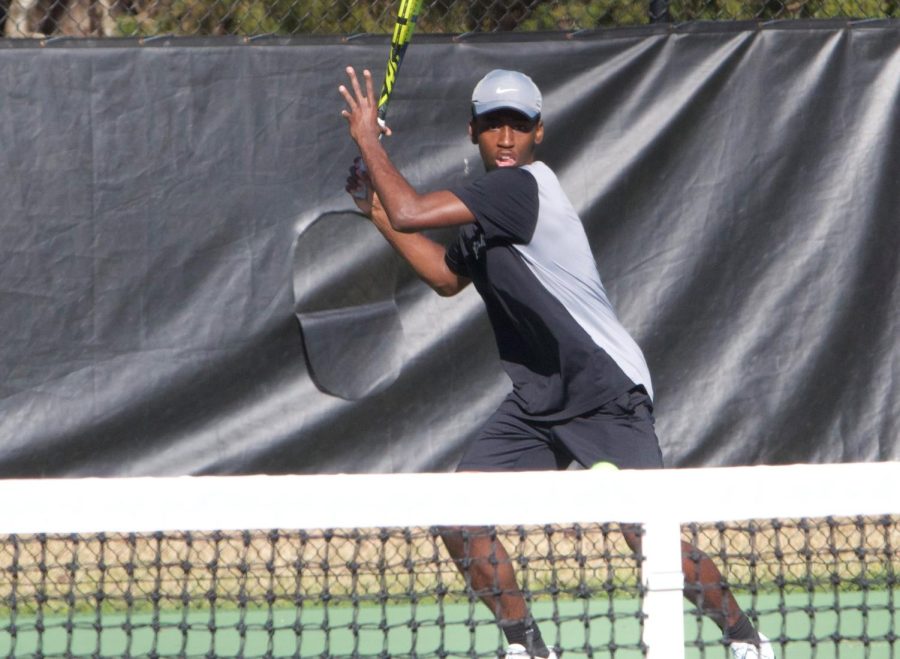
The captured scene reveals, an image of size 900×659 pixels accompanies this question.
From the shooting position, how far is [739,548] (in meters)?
4.55

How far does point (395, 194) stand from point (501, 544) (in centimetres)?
76

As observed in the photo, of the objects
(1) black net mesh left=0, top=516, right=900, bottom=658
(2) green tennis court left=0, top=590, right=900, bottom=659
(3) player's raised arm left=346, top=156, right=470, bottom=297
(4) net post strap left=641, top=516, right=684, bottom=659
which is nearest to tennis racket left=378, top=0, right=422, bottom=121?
(3) player's raised arm left=346, top=156, right=470, bottom=297

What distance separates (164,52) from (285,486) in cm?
232

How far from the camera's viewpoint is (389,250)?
13.7 ft

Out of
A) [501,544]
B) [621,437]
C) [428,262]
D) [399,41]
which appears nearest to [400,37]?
[399,41]

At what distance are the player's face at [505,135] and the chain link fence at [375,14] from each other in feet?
4.51

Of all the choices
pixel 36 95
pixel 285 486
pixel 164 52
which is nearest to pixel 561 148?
pixel 164 52

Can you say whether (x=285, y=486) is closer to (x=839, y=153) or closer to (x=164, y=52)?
(x=164, y=52)

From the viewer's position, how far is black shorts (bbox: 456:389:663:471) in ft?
9.84

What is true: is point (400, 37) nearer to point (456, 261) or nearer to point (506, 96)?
point (506, 96)

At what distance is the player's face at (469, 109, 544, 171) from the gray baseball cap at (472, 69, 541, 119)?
2 centimetres

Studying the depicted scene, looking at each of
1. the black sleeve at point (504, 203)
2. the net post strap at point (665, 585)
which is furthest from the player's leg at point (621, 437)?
the net post strap at point (665, 585)

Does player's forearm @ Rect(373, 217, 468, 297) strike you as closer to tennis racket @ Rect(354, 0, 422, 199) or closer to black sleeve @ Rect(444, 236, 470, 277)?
black sleeve @ Rect(444, 236, 470, 277)

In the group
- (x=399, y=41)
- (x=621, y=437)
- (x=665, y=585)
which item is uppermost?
(x=399, y=41)
